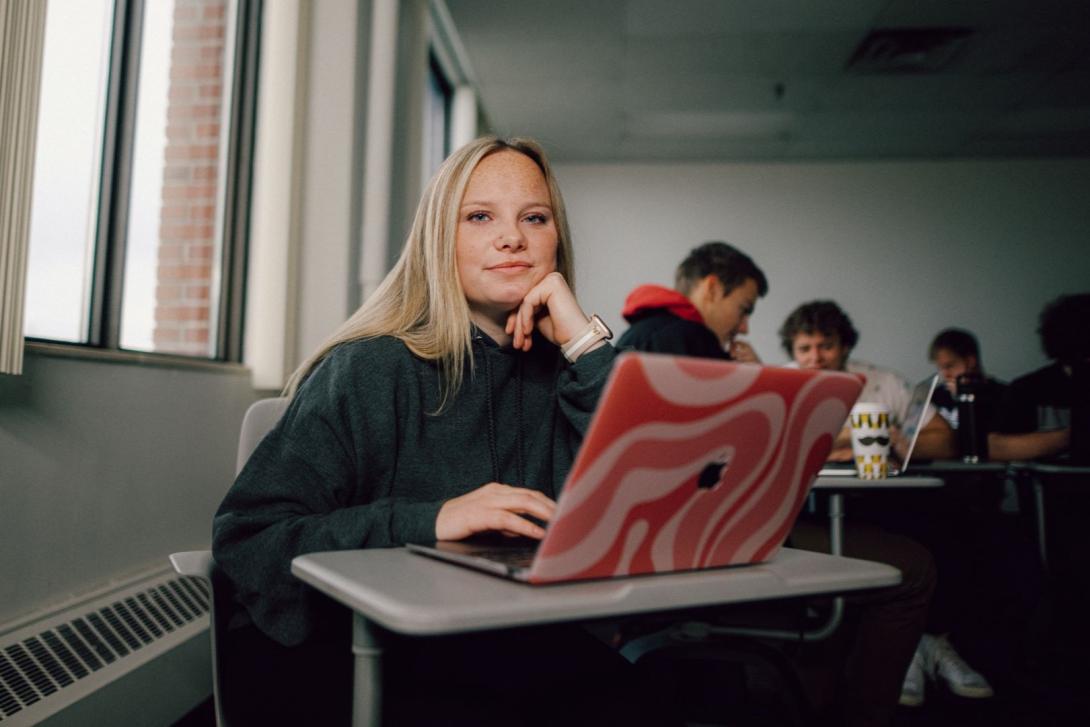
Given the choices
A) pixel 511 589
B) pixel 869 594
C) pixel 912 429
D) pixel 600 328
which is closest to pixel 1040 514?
pixel 912 429

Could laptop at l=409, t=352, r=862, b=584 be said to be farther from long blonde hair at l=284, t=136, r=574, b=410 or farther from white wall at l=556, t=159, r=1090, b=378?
white wall at l=556, t=159, r=1090, b=378

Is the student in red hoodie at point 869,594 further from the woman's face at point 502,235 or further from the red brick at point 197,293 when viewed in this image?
the red brick at point 197,293

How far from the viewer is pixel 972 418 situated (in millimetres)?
2291

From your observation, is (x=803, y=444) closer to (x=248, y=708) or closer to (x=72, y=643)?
(x=248, y=708)

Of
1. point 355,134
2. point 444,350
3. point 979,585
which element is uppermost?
point 355,134

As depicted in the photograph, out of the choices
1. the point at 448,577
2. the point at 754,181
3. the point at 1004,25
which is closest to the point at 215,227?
the point at 448,577

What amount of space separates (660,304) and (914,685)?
129 cm

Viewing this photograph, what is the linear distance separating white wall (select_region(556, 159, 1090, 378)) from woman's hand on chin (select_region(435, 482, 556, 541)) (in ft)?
16.7

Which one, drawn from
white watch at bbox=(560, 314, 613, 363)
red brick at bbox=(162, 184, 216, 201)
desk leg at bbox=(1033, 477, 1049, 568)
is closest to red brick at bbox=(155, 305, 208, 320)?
red brick at bbox=(162, 184, 216, 201)

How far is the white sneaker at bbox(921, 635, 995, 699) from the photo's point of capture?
7.46 feet

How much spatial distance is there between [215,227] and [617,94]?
2.99 m

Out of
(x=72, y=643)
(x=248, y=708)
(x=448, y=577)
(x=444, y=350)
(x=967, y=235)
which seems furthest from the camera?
(x=967, y=235)

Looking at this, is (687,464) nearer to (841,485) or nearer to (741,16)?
(841,485)

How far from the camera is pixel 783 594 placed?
0.69m
